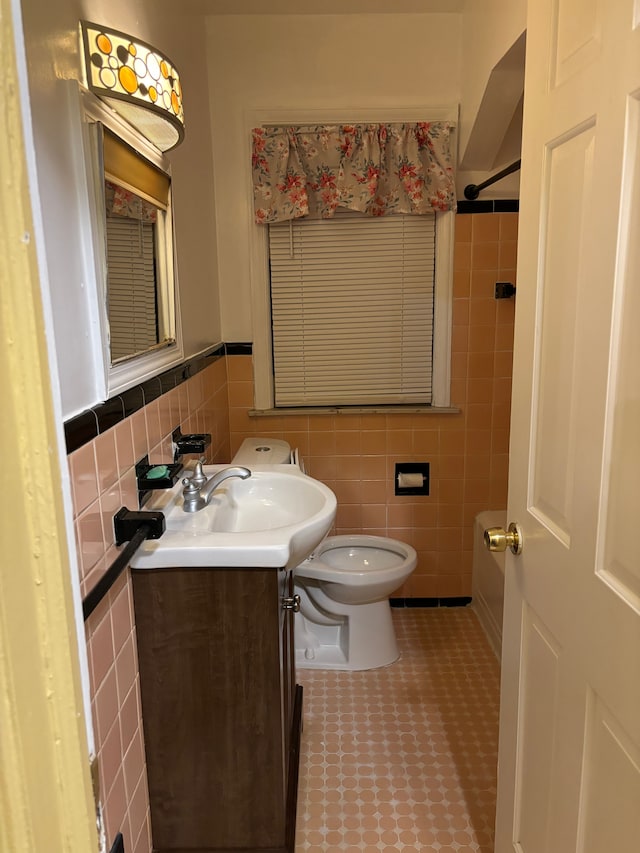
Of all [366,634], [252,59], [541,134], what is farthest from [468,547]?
[252,59]

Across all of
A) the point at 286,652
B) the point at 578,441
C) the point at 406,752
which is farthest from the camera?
the point at 406,752

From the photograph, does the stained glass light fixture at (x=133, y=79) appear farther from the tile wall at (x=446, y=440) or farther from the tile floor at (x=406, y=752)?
the tile floor at (x=406, y=752)

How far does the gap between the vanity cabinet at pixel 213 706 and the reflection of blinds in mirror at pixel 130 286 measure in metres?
0.53

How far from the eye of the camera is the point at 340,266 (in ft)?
8.66

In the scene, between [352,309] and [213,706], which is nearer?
[213,706]

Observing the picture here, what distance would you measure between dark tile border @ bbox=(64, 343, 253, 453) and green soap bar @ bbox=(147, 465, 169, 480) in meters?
0.15

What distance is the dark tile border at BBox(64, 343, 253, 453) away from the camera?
102 cm

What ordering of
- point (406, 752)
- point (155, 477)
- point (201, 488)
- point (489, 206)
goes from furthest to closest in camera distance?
point (489, 206) < point (406, 752) < point (201, 488) < point (155, 477)

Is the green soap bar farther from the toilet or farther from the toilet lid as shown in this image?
the toilet lid

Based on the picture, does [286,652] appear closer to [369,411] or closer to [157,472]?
[157,472]

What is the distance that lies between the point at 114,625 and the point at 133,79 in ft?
3.63

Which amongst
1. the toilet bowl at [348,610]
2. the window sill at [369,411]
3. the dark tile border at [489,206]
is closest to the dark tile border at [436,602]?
the toilet bowl at [348,610]

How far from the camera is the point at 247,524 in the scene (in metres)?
1.74

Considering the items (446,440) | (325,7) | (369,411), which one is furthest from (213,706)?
(325,7)
